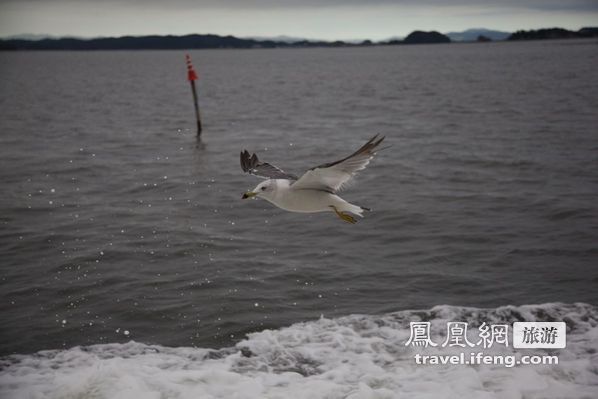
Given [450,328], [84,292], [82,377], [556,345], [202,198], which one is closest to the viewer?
[82,377]

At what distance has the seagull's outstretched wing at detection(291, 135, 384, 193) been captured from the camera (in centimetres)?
572

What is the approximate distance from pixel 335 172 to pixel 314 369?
4728 millimetres

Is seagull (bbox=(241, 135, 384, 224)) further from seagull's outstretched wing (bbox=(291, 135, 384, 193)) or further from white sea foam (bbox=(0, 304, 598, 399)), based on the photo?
white sea foam (bbox=(0, 304, 598, 399))

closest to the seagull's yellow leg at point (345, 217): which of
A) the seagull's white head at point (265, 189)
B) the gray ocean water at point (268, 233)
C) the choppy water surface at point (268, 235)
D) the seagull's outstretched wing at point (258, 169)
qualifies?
the seagull's white head at point (265, 189)

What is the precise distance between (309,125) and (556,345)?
27512 millimetres

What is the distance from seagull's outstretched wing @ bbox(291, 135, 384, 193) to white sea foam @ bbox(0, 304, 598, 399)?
387cm

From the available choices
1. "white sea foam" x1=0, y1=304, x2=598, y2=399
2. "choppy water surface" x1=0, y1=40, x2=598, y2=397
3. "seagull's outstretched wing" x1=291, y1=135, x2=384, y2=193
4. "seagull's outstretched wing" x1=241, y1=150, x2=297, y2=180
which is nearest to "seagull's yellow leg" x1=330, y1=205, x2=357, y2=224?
"seagull's outstretched wing" x1=291, y1=135, x2=384, y2=193

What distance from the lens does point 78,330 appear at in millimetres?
11930

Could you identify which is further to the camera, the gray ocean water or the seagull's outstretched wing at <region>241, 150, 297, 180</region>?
the gray ocean water

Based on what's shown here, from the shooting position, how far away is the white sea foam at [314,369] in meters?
9.27

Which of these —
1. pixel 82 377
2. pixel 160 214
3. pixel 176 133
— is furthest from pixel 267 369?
pixel 176 133

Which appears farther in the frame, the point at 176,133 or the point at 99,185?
the point at 176,133

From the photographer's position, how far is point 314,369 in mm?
9992

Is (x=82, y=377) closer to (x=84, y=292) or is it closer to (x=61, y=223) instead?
(x=84, y=292)
